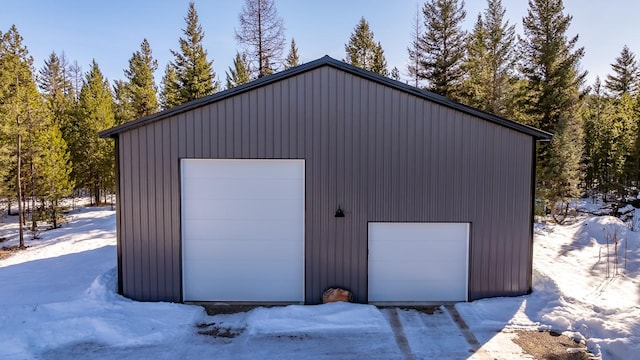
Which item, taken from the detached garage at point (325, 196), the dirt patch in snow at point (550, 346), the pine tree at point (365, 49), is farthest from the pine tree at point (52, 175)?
the dirt patch in snow at point (550, 346)

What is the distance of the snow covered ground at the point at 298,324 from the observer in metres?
5.47

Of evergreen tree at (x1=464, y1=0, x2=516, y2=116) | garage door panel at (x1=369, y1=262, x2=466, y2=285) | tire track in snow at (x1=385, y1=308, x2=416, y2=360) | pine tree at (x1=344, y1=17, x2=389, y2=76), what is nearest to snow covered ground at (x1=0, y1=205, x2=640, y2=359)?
tire track in snow at (x1=385, y1=308, x2=416, y2=360)

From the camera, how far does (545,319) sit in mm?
6469

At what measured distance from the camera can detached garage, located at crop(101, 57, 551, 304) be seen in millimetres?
7445

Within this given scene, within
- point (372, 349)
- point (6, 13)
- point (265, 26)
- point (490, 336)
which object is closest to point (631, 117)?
point (265, 26)

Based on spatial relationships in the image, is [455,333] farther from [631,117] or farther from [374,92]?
[631,117]

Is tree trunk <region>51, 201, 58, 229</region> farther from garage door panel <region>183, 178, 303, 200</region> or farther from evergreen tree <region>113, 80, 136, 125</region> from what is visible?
garage door panel <region>183, 178, 303, 200</region>

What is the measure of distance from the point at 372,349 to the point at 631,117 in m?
28.5

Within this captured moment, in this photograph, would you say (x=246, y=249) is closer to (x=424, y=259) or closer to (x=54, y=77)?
(x=424, y=259)

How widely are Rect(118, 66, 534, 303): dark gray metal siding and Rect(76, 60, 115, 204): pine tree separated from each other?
19.5 meters

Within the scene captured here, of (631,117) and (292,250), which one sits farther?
(631,117)

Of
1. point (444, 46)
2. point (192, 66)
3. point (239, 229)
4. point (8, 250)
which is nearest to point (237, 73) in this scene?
point (192, 66)

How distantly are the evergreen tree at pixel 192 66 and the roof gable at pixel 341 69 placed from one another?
15493mm

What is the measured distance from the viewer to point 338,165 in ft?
24.6
